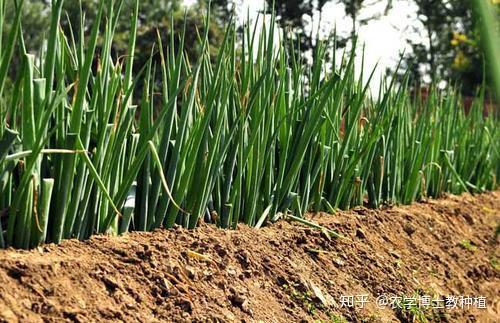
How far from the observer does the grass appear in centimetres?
124

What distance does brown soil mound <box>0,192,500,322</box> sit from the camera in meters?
1.15

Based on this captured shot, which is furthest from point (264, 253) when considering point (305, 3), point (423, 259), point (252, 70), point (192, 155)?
point (305, 3)

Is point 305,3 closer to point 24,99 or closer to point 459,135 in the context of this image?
point 459,135

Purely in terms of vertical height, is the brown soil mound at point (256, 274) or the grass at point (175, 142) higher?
the grass at point (175, 142)

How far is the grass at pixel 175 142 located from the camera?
4.08ft

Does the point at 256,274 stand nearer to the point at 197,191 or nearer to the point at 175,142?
the point at 197,191

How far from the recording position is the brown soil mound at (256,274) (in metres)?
1.15

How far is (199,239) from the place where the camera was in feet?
5.13

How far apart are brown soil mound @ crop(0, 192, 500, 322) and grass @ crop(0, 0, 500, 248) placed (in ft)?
0.23

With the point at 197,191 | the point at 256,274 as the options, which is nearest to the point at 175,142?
the point at 197,191

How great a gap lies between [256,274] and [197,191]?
0.81 feet

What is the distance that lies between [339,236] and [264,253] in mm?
337

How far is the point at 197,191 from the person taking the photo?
1601 millimetres

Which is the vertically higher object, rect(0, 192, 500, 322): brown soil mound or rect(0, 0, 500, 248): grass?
rect(0, 0, 500, 248): grass
